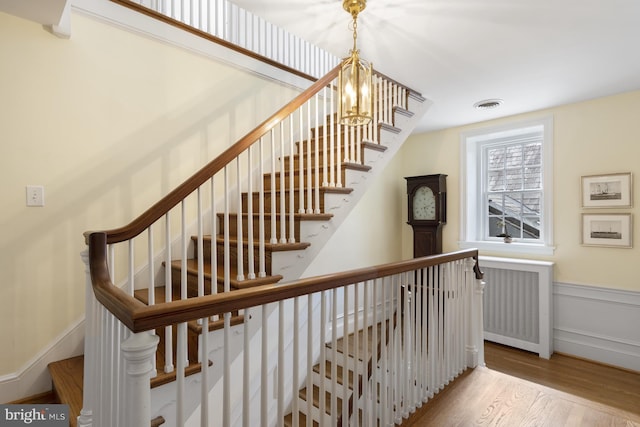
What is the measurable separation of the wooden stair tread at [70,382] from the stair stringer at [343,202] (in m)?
1.19

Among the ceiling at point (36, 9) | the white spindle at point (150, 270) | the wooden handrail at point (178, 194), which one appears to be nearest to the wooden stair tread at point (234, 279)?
the white spindle at point (150, 270)

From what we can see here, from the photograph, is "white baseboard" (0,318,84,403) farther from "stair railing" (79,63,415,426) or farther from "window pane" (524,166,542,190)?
"window pane" (524,166,542,190)

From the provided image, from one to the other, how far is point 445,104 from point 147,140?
9.96 ft

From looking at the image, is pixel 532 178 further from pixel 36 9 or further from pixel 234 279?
pixel 36 9

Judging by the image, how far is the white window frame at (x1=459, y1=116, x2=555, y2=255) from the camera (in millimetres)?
3684

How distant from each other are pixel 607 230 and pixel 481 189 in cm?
142

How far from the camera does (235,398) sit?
90.2 inches

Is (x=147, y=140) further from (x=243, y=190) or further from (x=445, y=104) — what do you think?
(x=445, y=104)

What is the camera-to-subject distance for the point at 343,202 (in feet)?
8.48

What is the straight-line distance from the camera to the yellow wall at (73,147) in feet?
6.23

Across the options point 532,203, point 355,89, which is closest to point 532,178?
point 532,203

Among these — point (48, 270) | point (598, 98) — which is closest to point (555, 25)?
point (598, 98)

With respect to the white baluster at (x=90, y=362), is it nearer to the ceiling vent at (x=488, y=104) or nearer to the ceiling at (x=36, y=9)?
the ceiling at (x=36, y=9)

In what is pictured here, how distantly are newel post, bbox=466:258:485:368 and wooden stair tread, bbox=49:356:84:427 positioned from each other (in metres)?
2.57
